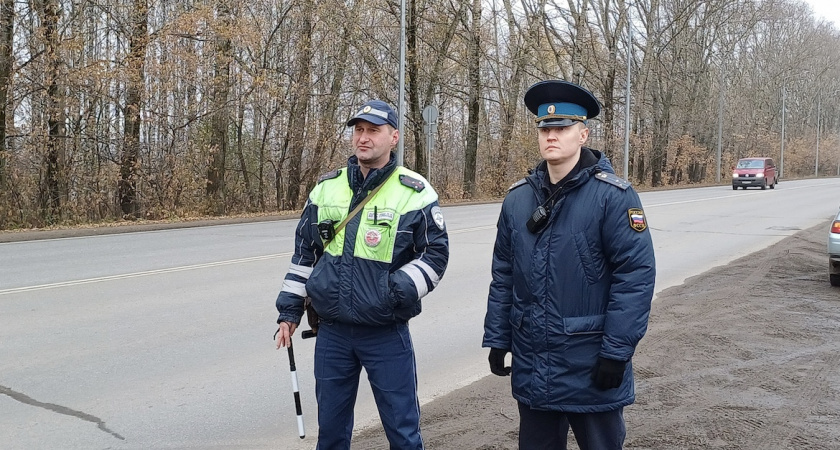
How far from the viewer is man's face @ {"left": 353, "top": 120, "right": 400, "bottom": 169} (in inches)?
131

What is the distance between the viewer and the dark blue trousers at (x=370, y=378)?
3.28m

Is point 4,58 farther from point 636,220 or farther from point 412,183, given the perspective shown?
point 636,220

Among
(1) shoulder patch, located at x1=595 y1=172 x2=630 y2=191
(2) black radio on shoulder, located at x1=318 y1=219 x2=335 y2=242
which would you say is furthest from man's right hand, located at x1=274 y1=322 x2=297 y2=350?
(1) shoulder patch, located at x1=595 y1=172 x2=630 y2=191

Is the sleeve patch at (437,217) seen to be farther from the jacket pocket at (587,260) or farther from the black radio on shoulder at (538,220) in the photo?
the jacket pocket at (587,260)

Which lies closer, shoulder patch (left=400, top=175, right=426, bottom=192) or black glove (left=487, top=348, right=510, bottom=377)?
black glove (left=487, top=348, right=510, bottom=377)

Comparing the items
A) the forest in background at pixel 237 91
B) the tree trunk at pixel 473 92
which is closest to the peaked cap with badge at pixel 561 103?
the forest in background at pixel 237 91

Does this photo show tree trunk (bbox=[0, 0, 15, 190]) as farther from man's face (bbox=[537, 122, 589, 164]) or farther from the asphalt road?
man's face (bbox=[537, 122, 589, 164])

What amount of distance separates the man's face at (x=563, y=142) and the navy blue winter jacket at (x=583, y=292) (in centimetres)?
10

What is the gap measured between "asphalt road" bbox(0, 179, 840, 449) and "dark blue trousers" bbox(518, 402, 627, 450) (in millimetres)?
1795

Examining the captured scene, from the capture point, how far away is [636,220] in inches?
113

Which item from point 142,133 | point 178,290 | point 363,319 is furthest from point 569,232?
point 142,133

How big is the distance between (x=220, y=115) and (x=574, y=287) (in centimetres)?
2105

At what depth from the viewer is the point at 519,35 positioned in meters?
34.4

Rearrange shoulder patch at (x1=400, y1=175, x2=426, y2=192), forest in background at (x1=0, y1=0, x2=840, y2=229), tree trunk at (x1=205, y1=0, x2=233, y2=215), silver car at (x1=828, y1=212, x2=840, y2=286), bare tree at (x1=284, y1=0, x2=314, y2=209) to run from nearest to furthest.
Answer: shoulder patch at (x1=400, y1=175, x2=426, y2=192), silver car at (x1=828, y1=212, x2=840, y2=286), forest in background at (x1=0, y1=0, x2=840, y2=229), tree trunk at (x1=205, y1=0, x2=233, y2=215), bare tree at (x1=284, y1=0, x2=314, y2=209)
